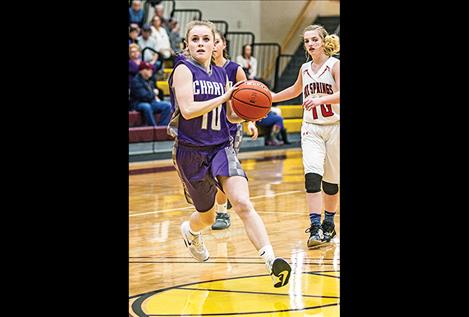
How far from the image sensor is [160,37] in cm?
1694

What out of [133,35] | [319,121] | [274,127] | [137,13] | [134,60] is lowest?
[274,127]

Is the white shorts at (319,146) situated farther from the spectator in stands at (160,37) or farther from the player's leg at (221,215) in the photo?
the spectator in stands at (160,37)

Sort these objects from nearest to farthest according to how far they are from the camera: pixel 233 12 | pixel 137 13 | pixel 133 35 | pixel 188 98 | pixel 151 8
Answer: pixel 188 98 < pixel 133 35 < pixel 137 13 < pixel 151 8 < pixel 233 12

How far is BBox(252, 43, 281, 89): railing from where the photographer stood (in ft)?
71.6

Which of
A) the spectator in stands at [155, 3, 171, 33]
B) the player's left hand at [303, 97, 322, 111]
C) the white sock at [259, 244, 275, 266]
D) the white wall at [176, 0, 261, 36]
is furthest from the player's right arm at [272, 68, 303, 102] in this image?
the white wall at [176, 0, 261, 36]

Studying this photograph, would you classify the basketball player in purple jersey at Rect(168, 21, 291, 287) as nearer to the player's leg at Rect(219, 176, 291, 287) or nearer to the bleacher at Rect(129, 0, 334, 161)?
the player's leg at Rect(219, 176, 291, 287)

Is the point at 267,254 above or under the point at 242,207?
under

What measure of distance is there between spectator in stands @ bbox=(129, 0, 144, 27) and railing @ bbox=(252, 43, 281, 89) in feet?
17.4

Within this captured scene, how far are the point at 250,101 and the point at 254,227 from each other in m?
0.69

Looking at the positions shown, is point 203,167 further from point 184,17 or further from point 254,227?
point 184,17

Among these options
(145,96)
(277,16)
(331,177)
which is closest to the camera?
(331,177)

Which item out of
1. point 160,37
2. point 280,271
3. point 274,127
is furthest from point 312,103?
point 274,127

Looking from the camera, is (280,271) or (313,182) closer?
(280,271)
